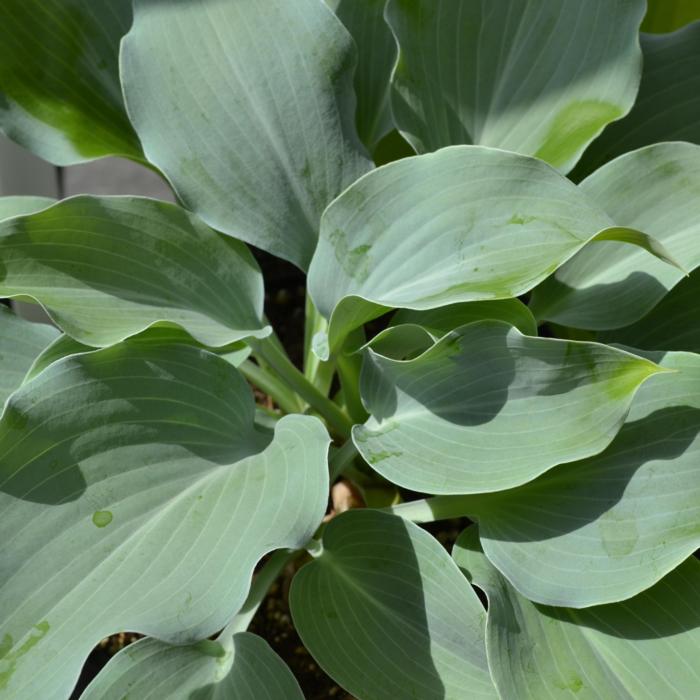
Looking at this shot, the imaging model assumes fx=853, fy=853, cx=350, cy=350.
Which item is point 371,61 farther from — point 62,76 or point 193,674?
point 193,674

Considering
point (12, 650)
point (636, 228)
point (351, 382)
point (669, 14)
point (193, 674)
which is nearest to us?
point (12, 650)

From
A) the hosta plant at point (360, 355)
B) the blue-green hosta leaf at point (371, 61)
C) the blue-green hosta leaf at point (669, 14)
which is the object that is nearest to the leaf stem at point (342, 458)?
the hosta plant at point (360, 355)

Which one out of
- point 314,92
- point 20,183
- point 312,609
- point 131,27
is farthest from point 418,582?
point 20,183

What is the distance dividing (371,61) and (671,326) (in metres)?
0.43

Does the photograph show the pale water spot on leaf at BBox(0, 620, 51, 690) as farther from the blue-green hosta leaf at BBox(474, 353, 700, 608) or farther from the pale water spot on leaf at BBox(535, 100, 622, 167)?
the pale water spot on leaf at BBox(535, 100, 622, 167)

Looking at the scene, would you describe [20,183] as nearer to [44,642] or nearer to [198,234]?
[198,234]

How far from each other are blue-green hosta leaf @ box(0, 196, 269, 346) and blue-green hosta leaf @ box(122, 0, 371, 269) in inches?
1.5

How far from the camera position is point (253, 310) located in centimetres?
85

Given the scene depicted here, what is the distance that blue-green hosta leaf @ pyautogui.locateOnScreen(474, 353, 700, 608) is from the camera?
0.68 meters

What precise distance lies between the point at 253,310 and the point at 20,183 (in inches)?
23.4

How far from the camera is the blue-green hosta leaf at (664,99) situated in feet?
2.94

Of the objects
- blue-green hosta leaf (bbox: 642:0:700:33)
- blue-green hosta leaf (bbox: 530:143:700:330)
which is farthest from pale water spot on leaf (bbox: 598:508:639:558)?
blue-green hosta leaf (bbox: 642:0:700:33)

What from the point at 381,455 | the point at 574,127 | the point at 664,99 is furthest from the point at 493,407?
the point at 664,99

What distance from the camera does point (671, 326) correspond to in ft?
2.90
